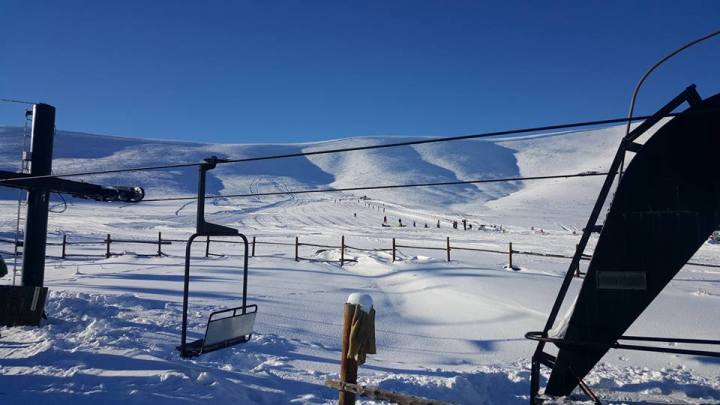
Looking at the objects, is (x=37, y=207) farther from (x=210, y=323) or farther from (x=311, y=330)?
(x=210, y=323)

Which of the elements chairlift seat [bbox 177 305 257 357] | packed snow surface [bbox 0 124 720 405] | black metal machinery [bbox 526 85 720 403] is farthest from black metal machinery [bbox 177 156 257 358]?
black metal machinery [bbox 526 85 720 403]

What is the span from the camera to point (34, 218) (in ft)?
29.4

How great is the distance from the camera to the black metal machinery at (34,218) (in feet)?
28.2

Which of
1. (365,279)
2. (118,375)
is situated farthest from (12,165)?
(118,375)

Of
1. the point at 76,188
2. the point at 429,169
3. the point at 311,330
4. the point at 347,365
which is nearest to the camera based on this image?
the point at 347,365

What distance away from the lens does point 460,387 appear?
627 cm

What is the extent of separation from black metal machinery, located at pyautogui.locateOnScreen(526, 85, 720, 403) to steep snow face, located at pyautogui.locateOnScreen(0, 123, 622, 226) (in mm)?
57505

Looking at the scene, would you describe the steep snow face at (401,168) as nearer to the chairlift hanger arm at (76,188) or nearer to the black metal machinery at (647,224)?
the chairlift hanger arm at (76,188)

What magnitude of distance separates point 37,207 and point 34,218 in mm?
207

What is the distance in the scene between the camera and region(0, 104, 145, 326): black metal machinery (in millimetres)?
8609

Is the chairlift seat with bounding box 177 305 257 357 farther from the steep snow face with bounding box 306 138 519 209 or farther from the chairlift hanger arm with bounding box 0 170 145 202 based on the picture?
the steep snow face with bounding box 306 138 519 209

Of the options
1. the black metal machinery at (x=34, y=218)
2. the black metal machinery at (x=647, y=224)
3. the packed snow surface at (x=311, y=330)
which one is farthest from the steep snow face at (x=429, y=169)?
the black metal machinery at (x=647, y=224)

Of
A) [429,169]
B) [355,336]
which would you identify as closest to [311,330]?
[355,336]

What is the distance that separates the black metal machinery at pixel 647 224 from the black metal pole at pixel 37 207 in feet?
28.5
